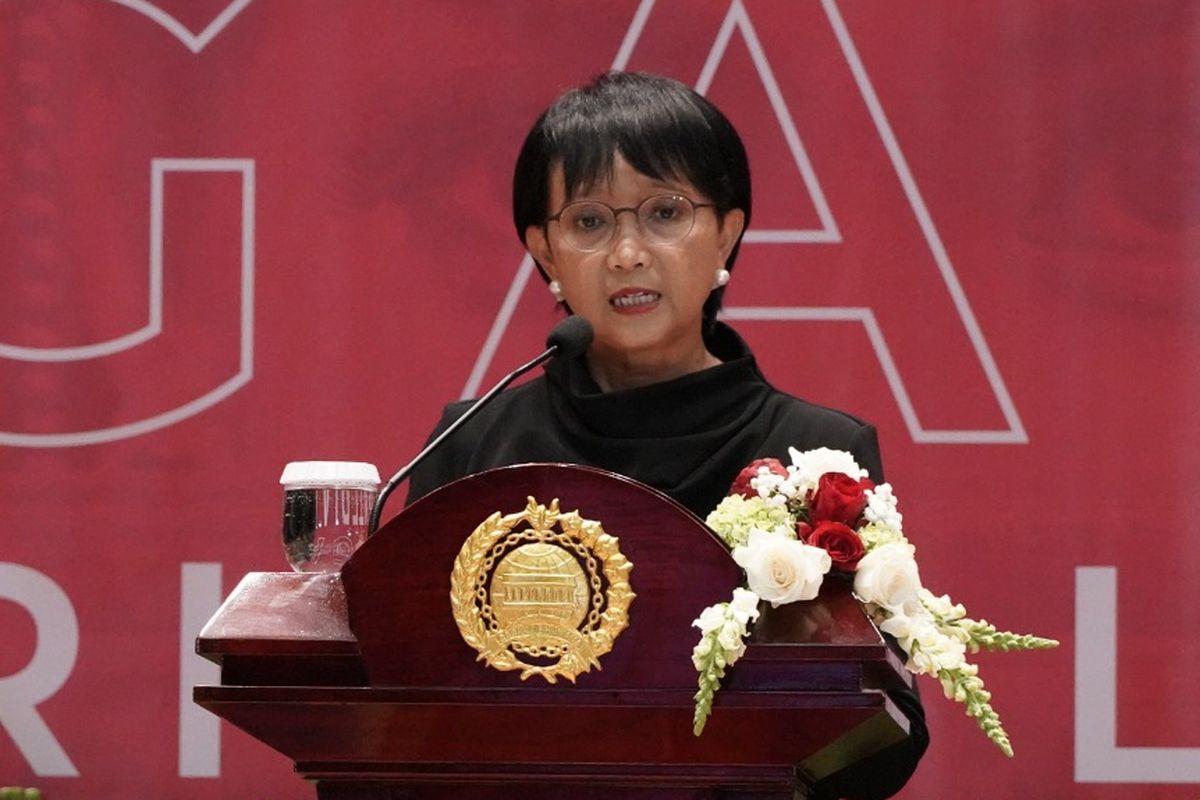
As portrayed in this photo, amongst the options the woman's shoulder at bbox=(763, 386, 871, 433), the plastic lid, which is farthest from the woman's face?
the plastic lid

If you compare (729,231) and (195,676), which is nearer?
(729,231)

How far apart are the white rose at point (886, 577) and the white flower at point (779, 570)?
7 centimetres

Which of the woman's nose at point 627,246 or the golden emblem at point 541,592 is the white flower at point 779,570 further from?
the woman's nose at point 627,246

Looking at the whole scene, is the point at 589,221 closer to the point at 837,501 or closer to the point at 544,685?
the point at 837,501

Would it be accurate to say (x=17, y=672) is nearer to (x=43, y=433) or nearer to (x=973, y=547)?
(x=43, y=433)

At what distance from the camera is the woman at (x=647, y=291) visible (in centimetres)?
214

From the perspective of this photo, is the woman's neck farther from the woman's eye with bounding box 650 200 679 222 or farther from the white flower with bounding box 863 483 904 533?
the white flower with bounding box 863 483 904 533

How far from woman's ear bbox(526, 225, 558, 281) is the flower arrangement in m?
0.68

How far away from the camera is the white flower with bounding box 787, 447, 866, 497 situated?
5.48 feet

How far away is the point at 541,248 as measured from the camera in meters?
2.34

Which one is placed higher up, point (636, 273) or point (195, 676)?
point (636, 273)

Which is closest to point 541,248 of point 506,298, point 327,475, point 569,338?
point 569,338

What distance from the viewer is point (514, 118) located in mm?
3469

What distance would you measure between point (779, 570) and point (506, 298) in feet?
6.46
